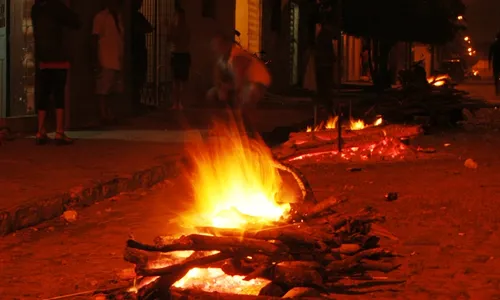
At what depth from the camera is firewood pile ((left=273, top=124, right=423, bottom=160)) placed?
12.7 m

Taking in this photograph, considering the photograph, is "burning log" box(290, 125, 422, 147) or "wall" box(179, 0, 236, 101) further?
"wall" box(179, 0, 236, 101)

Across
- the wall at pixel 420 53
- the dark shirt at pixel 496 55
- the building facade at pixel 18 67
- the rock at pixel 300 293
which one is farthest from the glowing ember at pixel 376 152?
the wall at pixel 420 53

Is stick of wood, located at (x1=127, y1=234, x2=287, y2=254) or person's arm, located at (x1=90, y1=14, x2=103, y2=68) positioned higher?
person's arm, located at (x1=90, y1=14, x2=103, y2=68)

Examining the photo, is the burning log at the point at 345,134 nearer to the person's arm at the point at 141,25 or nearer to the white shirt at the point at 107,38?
the white shirt at the point at 107,38

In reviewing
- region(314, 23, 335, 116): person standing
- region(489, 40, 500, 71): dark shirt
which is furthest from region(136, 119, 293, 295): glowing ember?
region(489, 40, 500, 71): dark shirt

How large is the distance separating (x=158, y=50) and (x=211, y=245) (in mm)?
15475

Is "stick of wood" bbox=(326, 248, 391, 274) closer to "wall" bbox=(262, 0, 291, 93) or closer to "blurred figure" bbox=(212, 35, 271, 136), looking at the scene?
"blurred figure" bbox=(212, 35, 271, 136)

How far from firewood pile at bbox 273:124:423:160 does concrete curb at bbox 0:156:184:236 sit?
204cm

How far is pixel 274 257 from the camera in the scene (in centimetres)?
537

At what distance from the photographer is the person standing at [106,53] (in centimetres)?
1521

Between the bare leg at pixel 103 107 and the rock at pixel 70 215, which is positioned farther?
the bare leg at pixel 103 107

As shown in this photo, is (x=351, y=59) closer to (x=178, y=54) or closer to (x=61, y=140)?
(x=178, y=54)

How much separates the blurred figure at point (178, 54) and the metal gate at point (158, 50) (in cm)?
120

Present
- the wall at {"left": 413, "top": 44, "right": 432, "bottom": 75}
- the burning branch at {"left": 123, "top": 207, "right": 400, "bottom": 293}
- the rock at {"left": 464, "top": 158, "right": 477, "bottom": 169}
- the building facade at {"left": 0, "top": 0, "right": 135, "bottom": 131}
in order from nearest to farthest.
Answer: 1. the burning branch at {"left": 123, "top": 207, "right": 400, "bottom": 293}
2. the rock at {"left": 464, "top": 158, "right": 477, "bottom": 169}
3. the building facade at {"left": 0, "top": 0, "right": 135, "bottom": 131}
4. the wall at {"left": 413, "top": 44, "right": 432, "bottom": 75}
